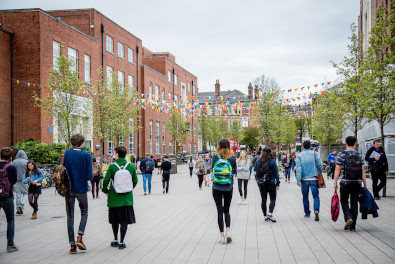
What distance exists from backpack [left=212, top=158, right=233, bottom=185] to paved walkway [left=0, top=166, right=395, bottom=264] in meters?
1.05

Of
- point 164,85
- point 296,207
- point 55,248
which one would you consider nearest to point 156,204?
point 296,207

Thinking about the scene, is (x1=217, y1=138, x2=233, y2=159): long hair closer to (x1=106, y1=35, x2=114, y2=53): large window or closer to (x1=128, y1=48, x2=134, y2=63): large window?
(x1=106, y1=35, x2=114, y2=53): large window

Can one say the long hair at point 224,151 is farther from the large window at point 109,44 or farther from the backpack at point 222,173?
the large window at point 109,44

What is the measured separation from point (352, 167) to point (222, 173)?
2724mm

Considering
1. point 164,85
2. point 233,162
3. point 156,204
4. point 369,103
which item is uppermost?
point 164,85

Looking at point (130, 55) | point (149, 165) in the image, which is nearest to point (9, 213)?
point (149, 165)

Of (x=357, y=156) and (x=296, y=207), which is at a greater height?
(x=357, y=156)

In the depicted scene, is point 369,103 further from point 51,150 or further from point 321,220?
point 51,150

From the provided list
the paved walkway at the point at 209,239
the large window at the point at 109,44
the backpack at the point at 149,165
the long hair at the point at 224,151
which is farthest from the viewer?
the large window at the point at 109,44

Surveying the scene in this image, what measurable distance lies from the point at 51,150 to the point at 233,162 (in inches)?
657

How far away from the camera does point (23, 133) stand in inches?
1002

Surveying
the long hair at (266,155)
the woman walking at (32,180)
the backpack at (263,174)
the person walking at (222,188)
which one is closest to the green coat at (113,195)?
the person walking at (222,188)

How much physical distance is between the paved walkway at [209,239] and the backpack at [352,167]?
1051 mm

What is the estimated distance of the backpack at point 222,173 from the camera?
7.34m
